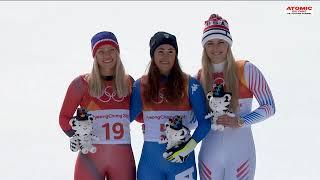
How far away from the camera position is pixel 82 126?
6.32 m

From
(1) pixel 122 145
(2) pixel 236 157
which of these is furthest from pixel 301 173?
(1) pixel 122 145

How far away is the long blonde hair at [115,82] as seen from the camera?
6559mm

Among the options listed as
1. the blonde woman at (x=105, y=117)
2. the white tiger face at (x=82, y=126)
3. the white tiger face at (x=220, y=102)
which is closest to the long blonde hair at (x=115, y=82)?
the blonde woman at (x=105, y=117)

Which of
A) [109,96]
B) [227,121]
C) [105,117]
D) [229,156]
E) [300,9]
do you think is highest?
[300,9]

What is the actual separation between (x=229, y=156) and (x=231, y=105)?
0.61 m

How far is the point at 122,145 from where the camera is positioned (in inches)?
259

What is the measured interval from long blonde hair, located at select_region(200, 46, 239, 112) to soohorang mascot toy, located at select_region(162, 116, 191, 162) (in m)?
0.58

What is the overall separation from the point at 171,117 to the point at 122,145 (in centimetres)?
68

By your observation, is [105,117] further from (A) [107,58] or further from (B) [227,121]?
(B) [227,121]

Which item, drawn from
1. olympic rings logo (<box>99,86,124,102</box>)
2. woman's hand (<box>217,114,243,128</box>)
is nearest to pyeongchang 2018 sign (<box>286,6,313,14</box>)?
woman's hand (<box>217,114,243,128</box>)

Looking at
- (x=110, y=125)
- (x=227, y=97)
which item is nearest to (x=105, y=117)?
(x=110, y=125)

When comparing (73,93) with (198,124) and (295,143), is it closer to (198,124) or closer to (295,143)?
(198,124)

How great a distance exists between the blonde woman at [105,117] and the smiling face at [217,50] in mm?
1066

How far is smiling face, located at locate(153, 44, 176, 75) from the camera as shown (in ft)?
21.2
